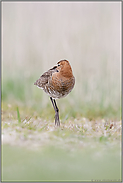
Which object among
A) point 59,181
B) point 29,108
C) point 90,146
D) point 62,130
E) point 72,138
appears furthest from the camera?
point 29,108

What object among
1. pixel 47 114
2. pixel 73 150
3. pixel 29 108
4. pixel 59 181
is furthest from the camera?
pixel 29 108

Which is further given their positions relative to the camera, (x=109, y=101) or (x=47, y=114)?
(x=109, y=101)

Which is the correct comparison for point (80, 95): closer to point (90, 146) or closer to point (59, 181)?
point (90, 146)

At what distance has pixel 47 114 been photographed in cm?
440

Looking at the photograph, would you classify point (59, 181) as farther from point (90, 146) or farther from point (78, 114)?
point (78, 114)

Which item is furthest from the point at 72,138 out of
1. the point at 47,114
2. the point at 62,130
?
the point at 47,114

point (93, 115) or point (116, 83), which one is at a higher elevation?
point (116, 83)

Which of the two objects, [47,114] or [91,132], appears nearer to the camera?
[91,132]

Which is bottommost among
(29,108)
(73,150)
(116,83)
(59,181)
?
(59,181)

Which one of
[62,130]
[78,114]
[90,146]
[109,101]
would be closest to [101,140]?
[90,146]

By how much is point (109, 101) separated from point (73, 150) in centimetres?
255

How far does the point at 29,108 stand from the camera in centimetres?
473

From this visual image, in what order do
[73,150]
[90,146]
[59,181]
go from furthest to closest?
[90,146], [73,150], [59,181]

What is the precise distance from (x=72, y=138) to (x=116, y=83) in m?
2.31
